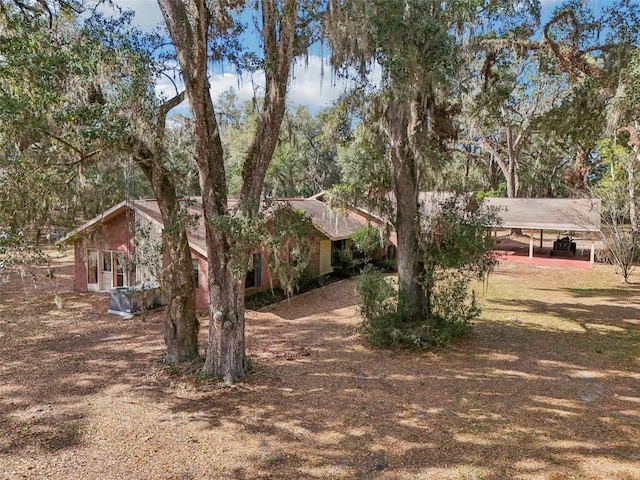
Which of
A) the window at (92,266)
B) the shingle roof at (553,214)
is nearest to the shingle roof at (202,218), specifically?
the window at (92,266)

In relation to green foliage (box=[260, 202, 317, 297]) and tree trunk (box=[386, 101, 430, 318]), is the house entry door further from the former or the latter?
tree trunk (box=[386, 101, 430, 318])

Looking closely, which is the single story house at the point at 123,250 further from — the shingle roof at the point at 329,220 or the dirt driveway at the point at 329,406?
the dirt driveway at the point at 329,406

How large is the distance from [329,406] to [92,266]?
12.5 meters

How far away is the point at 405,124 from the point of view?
9.45 metres

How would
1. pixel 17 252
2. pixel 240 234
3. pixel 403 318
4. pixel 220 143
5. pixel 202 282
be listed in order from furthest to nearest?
pixel 202 282
pixel 403 318
pixel 220 143
pixel 240 234
pixel 17 252

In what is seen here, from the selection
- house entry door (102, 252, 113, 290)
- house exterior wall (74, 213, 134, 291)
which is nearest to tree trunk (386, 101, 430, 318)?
house exterior wall (74, 213, 134, 291)

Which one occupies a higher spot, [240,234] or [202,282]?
[240,234]

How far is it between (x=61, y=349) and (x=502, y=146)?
28.9m

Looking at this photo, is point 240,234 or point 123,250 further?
point 123,250

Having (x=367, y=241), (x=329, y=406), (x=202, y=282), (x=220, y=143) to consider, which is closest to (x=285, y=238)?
(x=220, y=143)

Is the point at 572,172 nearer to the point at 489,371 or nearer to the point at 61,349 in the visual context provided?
the point at 489,371

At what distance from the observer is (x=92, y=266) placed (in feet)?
→ 51.9

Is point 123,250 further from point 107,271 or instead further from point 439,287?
point 439,287

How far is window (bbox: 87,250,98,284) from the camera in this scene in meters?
15.7
